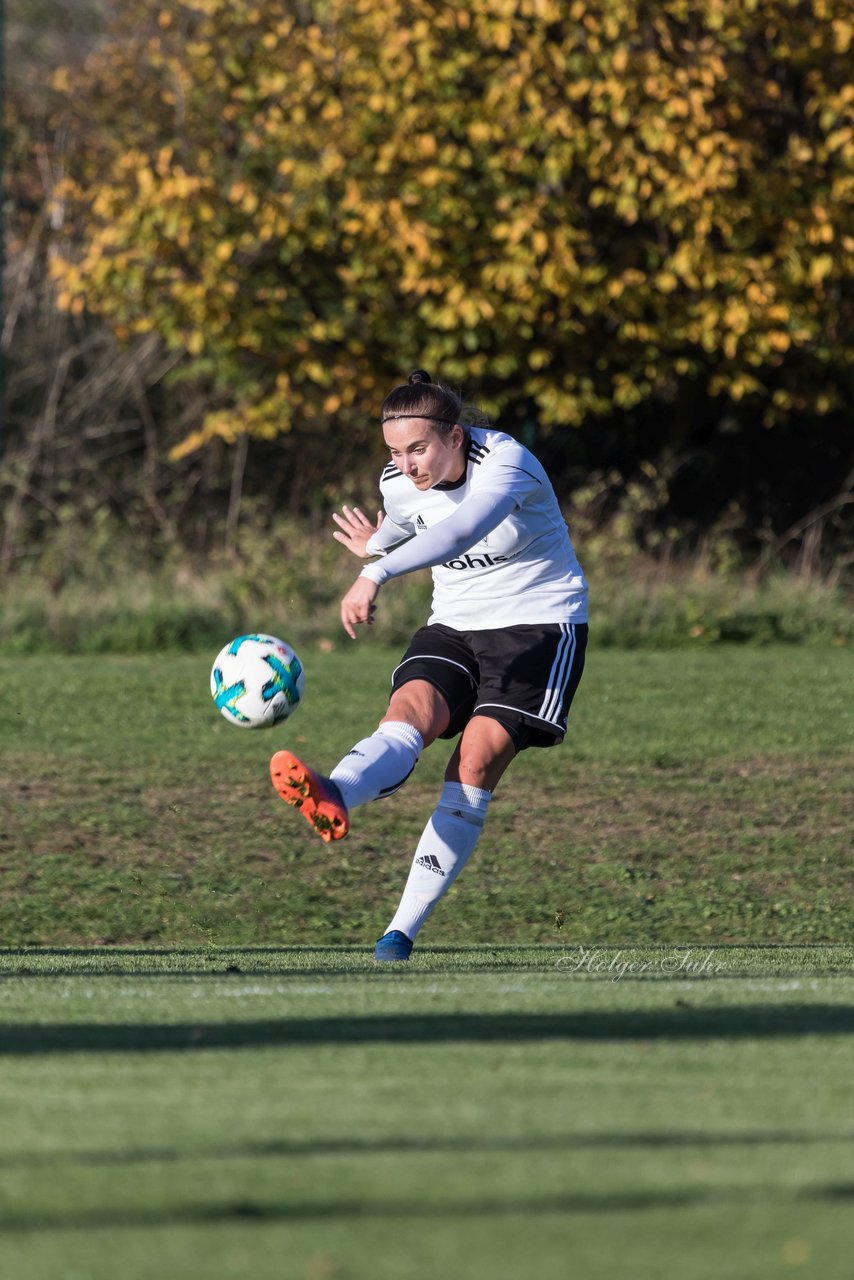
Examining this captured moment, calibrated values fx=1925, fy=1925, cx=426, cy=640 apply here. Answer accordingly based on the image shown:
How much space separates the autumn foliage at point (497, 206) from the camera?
58.2 feet

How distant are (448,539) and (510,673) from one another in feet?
2.17

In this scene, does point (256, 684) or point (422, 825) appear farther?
point (422, 825)

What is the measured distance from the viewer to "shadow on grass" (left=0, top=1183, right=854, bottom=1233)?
2809 mm

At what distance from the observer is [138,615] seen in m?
16.6

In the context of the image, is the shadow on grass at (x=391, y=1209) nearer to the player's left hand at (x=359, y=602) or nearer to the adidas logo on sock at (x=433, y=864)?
the player's left hand at (x=359, y=602)

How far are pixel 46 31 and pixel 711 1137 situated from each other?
30694mm

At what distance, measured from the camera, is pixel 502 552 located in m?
6.66

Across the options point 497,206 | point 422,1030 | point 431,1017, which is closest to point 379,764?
point 431,1017

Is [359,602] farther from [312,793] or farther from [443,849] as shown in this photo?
[443,849]

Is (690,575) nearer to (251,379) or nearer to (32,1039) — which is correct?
(251,379)

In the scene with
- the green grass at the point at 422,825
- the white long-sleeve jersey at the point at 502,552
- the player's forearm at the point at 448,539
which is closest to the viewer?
the player's forearm at the point at 448,539

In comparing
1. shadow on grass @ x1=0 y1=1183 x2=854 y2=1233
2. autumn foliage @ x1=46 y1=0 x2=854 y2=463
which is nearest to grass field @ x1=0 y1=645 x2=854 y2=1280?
shadow on grass @ x1=0 y1=1183 x2=854 y2=1233

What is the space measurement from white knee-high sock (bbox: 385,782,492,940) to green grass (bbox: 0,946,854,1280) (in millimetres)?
945

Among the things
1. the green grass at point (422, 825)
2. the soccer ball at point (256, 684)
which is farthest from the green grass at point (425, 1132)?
the green grass at point (422, 825)
